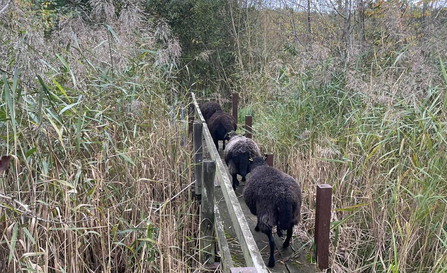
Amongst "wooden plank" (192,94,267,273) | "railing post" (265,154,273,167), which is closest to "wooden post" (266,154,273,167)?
"railing post" (265,154,273,167)

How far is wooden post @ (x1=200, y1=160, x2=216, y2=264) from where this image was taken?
2.93 m

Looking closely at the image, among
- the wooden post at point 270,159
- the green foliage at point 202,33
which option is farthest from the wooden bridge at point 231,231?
the green foliage at point 202,33

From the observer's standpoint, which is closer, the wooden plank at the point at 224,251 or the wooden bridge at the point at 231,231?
the wooden plank at the point at 224,251

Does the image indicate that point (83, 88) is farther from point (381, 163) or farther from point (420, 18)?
point (420, 18)

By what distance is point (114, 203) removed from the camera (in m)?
2.82

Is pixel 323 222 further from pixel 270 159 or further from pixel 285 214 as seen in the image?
pixel 270 159

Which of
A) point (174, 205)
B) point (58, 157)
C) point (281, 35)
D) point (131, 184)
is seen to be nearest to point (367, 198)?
point (174, 205)

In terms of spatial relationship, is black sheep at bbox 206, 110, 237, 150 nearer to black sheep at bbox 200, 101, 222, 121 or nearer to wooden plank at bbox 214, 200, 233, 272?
black sheep at bbox 200, 101, 222, 121

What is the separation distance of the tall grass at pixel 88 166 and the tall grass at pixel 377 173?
50.0 inches

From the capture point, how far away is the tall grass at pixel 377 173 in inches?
101

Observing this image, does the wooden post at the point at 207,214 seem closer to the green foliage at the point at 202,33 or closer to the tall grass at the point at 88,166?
the tall grass at the point at 88,166

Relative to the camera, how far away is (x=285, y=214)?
101 inches

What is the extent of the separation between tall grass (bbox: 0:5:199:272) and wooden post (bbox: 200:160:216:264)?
0.38 ft

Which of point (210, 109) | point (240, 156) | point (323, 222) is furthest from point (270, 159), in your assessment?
point (210, 109)
